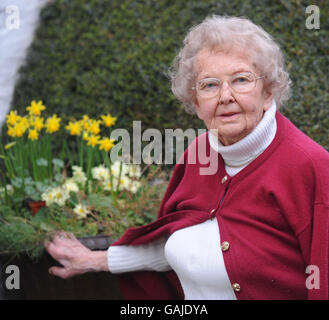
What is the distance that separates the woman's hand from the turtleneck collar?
34.0 inches

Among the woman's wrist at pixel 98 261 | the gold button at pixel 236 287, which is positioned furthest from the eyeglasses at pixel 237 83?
the woman's wrist at pixel 98 261

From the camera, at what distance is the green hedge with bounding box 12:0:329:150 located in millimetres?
3125

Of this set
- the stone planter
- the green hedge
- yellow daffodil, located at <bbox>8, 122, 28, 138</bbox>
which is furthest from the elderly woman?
yellow daffodil, located at <bbox>8, 122, 28, 138</bbox>

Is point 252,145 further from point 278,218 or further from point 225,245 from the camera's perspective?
point 225,245

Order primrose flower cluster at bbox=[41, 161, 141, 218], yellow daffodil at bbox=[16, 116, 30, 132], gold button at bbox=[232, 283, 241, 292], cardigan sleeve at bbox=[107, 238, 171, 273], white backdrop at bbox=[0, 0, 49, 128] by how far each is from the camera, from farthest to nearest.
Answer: white backdrop at bbox=[0, 0, 49, 128] < yellow daffodil at bbox=[16, 116, 30, 132] < primrose flower cluster at bbox=[41, 161, 141, 218] < cardigan sleeve at bbox=[107, 238, 171, 273] < gold button at bbox=[232, 283, 241, 292]

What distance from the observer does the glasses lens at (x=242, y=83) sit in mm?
1902

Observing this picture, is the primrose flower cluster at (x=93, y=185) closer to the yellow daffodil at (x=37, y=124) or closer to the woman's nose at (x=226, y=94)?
the yellow daffodil at (x=37, y=124)

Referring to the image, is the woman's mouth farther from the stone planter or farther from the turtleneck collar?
the stone planter

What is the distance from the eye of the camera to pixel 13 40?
459 centimetres

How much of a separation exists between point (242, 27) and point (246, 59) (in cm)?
14

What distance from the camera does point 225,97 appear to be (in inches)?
74.5

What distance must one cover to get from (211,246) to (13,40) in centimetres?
345
